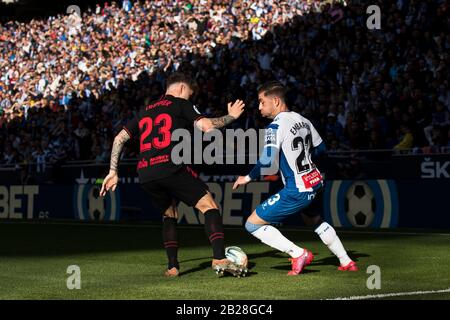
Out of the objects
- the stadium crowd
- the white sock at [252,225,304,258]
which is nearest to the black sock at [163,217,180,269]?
the white sock at [252,225,304,258]

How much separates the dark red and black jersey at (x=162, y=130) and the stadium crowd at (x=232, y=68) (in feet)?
28.7

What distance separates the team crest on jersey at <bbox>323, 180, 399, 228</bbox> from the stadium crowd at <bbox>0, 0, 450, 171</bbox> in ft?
3.62

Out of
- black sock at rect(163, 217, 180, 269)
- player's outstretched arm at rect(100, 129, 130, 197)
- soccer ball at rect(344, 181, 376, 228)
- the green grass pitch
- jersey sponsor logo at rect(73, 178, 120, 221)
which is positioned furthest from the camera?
jersey sponsor logo at rect(73, 178, 120, 221)

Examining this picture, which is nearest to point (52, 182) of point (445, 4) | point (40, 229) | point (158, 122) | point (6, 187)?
point (6, 187)

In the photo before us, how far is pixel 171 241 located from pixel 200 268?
80cm

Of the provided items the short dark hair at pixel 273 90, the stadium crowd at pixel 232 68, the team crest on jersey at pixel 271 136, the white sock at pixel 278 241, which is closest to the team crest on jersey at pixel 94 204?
the stadium crowd at pixel 232 68

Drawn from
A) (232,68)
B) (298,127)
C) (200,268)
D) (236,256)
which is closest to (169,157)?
(236,256)

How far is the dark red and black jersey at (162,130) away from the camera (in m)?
9.70

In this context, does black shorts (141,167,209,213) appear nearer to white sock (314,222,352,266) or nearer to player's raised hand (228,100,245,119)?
player's raised hand (228,100,245,119)

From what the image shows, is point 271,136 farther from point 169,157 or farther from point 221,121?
point 169,157

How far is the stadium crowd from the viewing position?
2022cm

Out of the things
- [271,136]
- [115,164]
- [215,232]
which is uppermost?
[271,136]

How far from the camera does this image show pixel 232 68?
27.1 meters

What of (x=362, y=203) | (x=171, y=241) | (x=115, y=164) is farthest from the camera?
(x=362, y=203)
